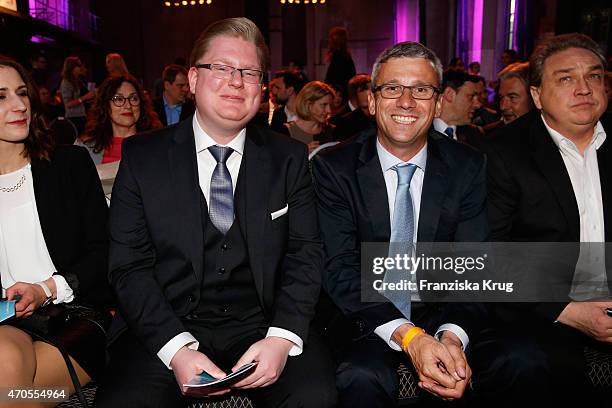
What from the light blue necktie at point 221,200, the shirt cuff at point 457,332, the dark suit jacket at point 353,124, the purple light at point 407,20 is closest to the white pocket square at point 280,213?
the light blue necktie at point 221,200

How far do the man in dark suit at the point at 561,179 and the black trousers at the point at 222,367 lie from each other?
2.60 feet

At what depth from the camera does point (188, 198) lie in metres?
1.99

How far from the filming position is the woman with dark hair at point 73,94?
332 inches

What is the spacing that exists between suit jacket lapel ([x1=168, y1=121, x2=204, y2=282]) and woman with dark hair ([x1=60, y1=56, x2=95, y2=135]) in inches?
277

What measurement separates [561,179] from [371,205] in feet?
2.68

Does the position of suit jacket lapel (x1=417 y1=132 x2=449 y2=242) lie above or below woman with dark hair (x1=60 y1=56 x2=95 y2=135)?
below

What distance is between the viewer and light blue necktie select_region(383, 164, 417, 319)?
2.19 metres

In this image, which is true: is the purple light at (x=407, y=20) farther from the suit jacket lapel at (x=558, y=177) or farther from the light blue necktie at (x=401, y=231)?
the light blue necktie at (x=401, y=231)

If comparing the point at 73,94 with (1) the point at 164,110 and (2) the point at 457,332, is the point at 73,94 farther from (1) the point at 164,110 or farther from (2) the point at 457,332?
(2) the point at 457,332

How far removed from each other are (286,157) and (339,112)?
5849 mm

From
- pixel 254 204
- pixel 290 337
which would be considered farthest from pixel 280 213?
pixel 290 337

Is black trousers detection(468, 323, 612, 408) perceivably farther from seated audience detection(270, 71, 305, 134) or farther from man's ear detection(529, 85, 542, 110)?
seated audience detection(270, 71, 305, 134)

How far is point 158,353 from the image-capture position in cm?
184

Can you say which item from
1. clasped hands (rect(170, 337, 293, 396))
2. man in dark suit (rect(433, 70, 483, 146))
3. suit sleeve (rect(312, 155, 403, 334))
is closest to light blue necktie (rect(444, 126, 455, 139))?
man in dark suit (rect(433, 70, 483, 146))
